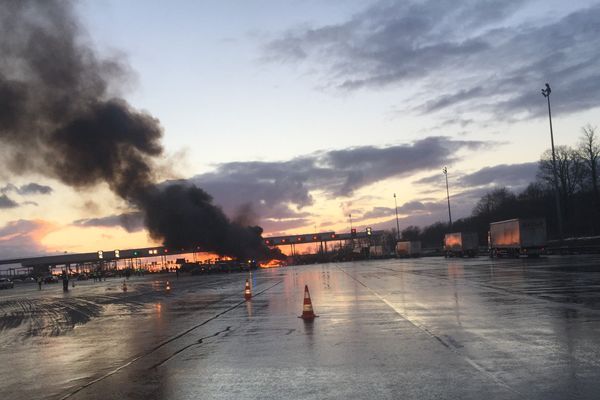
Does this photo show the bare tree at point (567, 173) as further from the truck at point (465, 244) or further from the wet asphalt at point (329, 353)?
the wet asphalt at point (329, 353)

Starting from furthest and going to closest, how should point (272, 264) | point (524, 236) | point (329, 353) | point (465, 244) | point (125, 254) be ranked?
point (125, 254), point (272, 264), point (465, 244), point (524, 236), point (329, 353)

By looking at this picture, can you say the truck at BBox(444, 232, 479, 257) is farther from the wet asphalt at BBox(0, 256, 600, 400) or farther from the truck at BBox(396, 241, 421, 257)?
the wet asphalt at BBox(0, 256, 600, 400)

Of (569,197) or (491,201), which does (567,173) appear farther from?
(491,201)

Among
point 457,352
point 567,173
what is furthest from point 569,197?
point 457,352

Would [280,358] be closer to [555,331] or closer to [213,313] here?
[555,331]

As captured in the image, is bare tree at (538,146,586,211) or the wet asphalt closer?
the wet asphalt

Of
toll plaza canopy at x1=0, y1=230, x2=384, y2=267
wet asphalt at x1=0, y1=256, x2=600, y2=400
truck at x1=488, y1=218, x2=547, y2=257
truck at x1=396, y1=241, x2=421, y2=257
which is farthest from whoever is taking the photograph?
toll plaza canopy at x1=0, y1=230, x2=384, y2=267

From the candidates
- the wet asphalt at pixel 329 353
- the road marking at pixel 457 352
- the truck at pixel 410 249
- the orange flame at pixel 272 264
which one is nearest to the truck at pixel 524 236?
the wet asphalt at pixel 329 353

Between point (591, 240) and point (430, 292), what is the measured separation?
39.0 metres

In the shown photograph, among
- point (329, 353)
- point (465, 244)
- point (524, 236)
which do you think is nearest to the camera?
point (329, 353)

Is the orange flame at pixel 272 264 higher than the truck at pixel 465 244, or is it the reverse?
the truck at pixel 465 244

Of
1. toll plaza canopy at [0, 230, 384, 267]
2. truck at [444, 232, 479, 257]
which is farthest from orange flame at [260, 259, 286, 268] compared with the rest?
truck at [444, 232, 479, 257]

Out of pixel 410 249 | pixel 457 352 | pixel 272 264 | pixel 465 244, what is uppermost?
pixel 465 244

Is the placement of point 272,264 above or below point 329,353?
below
